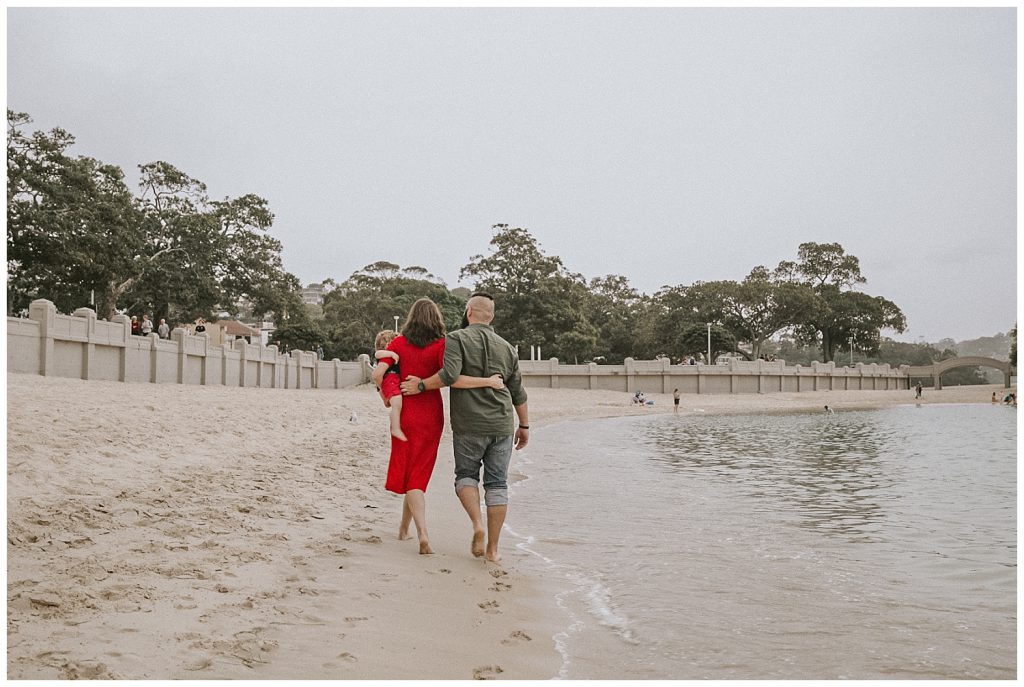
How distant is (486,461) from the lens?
5.66 metres

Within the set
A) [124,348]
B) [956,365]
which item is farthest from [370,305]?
[956,365]

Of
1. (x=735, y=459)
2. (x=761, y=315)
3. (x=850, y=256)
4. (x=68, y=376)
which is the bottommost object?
(x=735, y=459)

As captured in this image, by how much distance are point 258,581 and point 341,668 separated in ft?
4.65

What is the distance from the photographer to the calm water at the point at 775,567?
4.24m

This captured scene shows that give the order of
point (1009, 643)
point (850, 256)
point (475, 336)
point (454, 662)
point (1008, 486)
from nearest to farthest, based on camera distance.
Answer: point (454, 662), point (1009, 643), point (475, 336), point (1008, 486), point (850, 256)

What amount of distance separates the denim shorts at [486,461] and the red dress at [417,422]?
0.19 m

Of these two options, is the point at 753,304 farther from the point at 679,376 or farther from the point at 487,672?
the point at 487,672

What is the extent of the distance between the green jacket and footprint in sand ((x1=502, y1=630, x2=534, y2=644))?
153 cm

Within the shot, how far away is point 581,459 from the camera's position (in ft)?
51.6

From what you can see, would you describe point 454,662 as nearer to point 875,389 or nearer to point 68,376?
point 68,376

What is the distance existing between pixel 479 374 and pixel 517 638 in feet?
6.01

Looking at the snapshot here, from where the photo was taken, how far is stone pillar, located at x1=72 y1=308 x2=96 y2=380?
23734 mm

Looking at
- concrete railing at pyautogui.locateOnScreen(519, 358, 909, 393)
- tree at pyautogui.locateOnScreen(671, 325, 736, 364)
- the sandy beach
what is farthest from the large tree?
tree at pyautogui.locateOnScreen(671, 325, 736, 364)

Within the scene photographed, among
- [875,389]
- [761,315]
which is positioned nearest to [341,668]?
[761,315]
